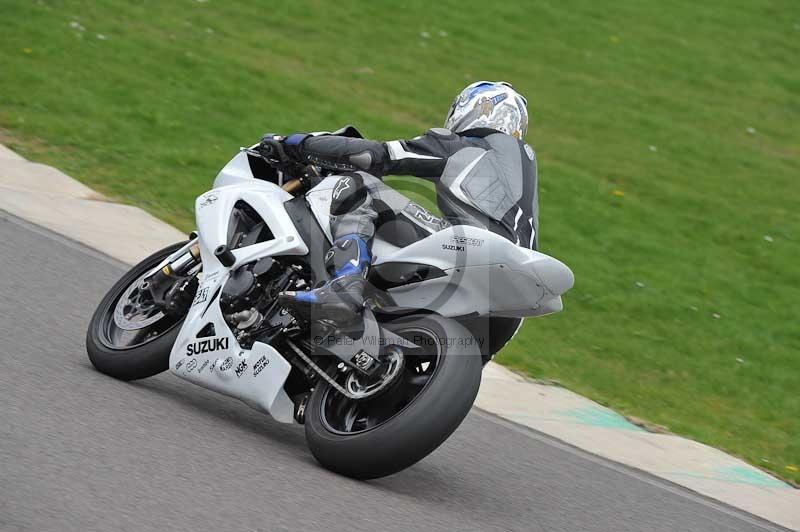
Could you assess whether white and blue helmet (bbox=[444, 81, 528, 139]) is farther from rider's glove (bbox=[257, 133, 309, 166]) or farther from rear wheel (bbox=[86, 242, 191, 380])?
rear wheel (bbox=[86, 242, 191, 380])

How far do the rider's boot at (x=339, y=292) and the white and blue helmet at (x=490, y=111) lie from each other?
721 millimetres

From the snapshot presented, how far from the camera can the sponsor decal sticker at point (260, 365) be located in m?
5.12

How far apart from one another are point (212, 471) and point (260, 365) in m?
0.67

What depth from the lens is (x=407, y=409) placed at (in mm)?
4629

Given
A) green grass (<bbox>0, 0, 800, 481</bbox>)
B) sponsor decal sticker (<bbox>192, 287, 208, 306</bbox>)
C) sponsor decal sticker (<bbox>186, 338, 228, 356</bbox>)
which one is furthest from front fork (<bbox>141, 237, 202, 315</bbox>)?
green grass (<bbox>0, 0, 800, 481</bbox>)

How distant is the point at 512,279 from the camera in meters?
4.63

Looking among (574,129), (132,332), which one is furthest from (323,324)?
(574,129)

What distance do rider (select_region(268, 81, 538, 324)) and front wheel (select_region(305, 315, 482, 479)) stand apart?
0.97 ft

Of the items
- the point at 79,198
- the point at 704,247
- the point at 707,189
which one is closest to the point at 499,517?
the point at 79,198

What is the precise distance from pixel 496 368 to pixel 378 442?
10.9 ft

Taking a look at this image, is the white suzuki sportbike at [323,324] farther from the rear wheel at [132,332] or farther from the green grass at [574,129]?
the green grass at [574,129]

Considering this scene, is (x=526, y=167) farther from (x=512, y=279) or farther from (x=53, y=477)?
(x=53, y=477)
